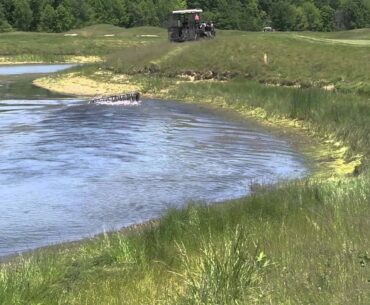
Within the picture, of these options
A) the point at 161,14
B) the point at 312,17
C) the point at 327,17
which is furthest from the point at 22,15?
the point at 327,17

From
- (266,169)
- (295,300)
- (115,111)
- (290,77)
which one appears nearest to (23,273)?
(295,300)

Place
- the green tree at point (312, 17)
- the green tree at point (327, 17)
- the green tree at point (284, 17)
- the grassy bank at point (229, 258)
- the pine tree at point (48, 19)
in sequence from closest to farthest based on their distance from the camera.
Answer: the grassy bank at point (229, 258)
the pine tree at point (48, 19)
the green tree at point (284, 17)
the green tree at point (312, 17)
the green tree at point (327, 17)

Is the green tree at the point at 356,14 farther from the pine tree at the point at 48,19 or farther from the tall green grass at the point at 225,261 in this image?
the tall green grass at the point at 225,261

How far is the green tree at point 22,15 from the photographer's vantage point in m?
127

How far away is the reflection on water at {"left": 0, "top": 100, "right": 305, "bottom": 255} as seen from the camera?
12.1 metres

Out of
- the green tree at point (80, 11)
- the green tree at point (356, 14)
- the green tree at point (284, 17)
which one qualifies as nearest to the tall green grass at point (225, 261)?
the green tree at point (80, 11)

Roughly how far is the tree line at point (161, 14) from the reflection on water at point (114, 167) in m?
104

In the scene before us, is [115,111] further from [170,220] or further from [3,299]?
[3,299]

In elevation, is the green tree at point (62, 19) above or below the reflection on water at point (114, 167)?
above

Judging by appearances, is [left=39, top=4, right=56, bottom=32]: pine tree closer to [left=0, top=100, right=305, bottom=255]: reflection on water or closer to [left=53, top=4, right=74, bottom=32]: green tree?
[left=53, top=4, right=74, bottom=32]: green tree

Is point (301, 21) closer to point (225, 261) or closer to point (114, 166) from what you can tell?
point (114, 166)

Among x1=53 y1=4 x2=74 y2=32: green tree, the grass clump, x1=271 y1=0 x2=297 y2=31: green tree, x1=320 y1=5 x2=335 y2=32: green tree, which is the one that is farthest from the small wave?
x1=320 y1=5 x2=335 y2=32: green tree

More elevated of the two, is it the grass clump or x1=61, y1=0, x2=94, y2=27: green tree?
x1=61, y1=0, x2=94, y2=27: green tree

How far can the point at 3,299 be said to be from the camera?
5.71 metres
